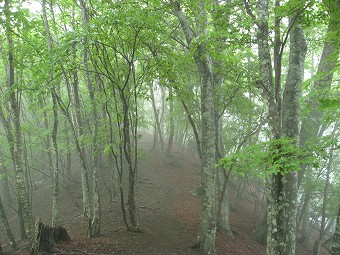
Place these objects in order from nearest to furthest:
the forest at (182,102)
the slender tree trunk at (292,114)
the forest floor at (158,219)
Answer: the forest at (182,102) < the slender tree trunk at (292,114) < the forest floor at (158,219)

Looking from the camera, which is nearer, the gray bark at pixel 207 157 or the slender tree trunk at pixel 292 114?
the slender tree trunk at pixel 292 114

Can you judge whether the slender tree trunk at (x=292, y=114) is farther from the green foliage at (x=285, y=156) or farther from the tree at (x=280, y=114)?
the green foliage at (x=285, y=156)

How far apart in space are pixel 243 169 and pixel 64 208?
1402 centimetres

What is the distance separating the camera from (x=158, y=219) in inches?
461

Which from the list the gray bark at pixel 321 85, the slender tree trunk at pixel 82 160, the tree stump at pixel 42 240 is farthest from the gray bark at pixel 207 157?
the tree stump at pixel 42 240

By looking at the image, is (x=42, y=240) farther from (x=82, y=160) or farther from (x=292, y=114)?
(x=292, y=114)

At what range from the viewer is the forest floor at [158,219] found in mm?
8056

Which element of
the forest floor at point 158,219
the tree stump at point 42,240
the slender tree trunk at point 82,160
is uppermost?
the slender tree trunk at point 82,160

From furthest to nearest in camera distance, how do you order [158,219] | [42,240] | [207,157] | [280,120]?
[158,219]
[207,157]
[42,240]
[280,120]

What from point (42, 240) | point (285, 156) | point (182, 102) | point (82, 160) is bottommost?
point (42, 240)

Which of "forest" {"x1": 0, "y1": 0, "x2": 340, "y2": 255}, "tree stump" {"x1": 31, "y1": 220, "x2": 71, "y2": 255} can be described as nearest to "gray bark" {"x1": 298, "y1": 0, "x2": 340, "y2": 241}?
→ "forest" {"x1": 0, "y1": 0, "x2": 340, "y2": 255}

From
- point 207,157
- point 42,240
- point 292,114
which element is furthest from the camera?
point 207,157

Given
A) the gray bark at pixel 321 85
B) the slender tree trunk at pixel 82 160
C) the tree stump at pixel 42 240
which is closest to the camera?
the gray bark at pixel 321 85

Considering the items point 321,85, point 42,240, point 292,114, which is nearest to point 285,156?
point 321,85
